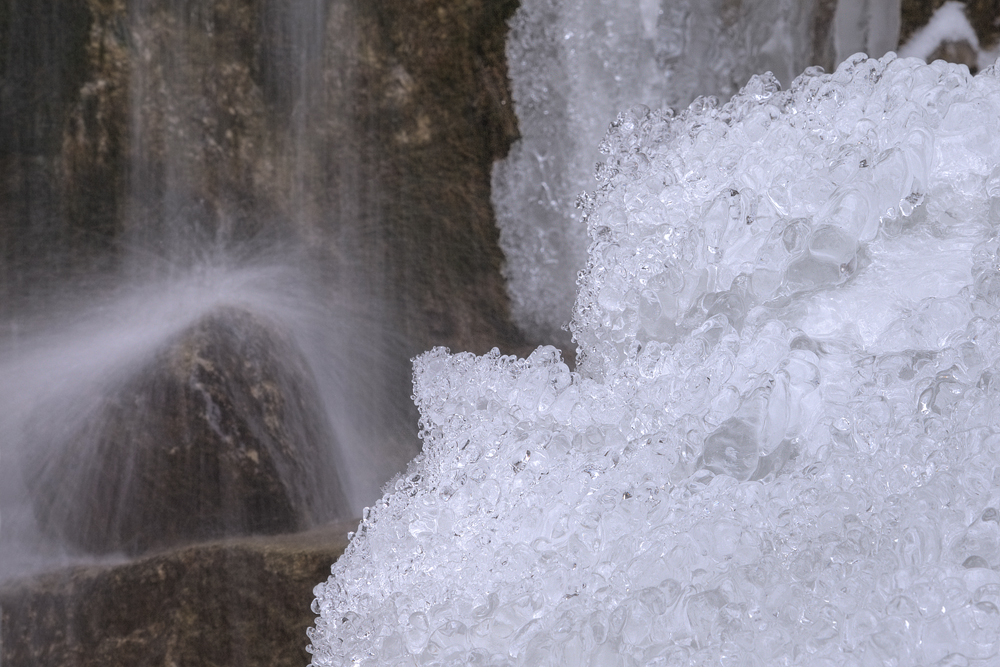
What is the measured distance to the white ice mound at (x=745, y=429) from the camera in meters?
0.96

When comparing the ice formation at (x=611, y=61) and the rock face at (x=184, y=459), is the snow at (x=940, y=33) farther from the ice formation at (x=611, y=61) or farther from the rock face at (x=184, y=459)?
the rock face at (x=184, y=459)

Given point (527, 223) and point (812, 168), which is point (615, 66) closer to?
point (527, 223)

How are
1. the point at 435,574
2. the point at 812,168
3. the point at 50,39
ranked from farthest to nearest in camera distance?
the point at 50,39
the point at 812,168
the point at 435,574

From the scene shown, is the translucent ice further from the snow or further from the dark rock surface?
the dark rock surface

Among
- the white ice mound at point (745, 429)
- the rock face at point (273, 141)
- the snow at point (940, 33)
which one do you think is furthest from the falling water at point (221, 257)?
the snow at point (940, 33)

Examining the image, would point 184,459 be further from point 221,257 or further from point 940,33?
point 940,33

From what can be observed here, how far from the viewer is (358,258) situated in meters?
1.96

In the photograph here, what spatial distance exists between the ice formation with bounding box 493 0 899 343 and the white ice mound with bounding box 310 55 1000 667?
0.69 feet

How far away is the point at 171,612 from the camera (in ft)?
5.83

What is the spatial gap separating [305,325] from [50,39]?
0.85 m

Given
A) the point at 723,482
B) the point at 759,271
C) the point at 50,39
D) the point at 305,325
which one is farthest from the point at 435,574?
the point at 50,39

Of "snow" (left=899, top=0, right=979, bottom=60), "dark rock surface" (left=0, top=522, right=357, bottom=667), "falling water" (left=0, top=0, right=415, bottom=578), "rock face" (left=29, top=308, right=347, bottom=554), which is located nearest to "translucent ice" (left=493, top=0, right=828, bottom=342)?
"snow" (left=899, top=0, right=979, bottom=60)

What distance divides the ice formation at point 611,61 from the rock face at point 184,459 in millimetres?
747

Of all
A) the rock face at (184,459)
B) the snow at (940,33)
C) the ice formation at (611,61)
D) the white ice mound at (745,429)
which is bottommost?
the white ice mound at (745,429)
